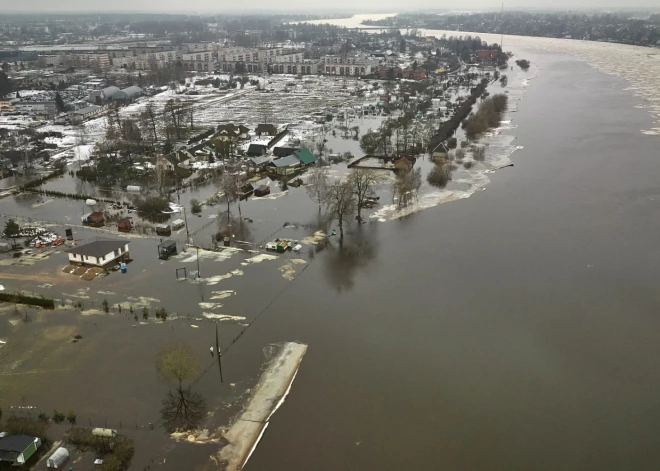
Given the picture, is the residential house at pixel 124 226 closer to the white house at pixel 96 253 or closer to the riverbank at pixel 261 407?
the white house at pixel 96 253

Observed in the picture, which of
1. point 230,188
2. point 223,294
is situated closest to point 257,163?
point 230,188

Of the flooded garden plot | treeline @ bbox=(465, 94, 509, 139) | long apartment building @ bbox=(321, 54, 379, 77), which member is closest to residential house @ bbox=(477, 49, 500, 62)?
long apartment building @ bbox=(321, 54, 379, 77)

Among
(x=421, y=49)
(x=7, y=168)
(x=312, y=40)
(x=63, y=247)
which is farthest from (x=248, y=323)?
(x=312, y=40)

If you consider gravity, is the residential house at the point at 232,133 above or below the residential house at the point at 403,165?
above

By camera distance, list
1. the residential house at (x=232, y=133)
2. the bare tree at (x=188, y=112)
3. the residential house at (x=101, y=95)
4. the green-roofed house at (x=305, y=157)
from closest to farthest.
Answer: the green-roofed house at (x=305, y=157) < the residential house at (x=232, y=133) < the bare tree at (x=188, y=112) < the residential house at (x=101, y=95)

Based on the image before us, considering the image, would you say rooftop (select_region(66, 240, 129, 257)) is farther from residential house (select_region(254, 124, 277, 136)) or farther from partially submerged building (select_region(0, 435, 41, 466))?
residential house (select_region(254, 124, 277, 136))

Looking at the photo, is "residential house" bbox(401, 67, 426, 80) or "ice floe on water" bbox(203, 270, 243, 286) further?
"residential house" bbox(401, 67, 426, 80)

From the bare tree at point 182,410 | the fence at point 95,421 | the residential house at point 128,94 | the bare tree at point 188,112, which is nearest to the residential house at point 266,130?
the bare tree at point 188,112
